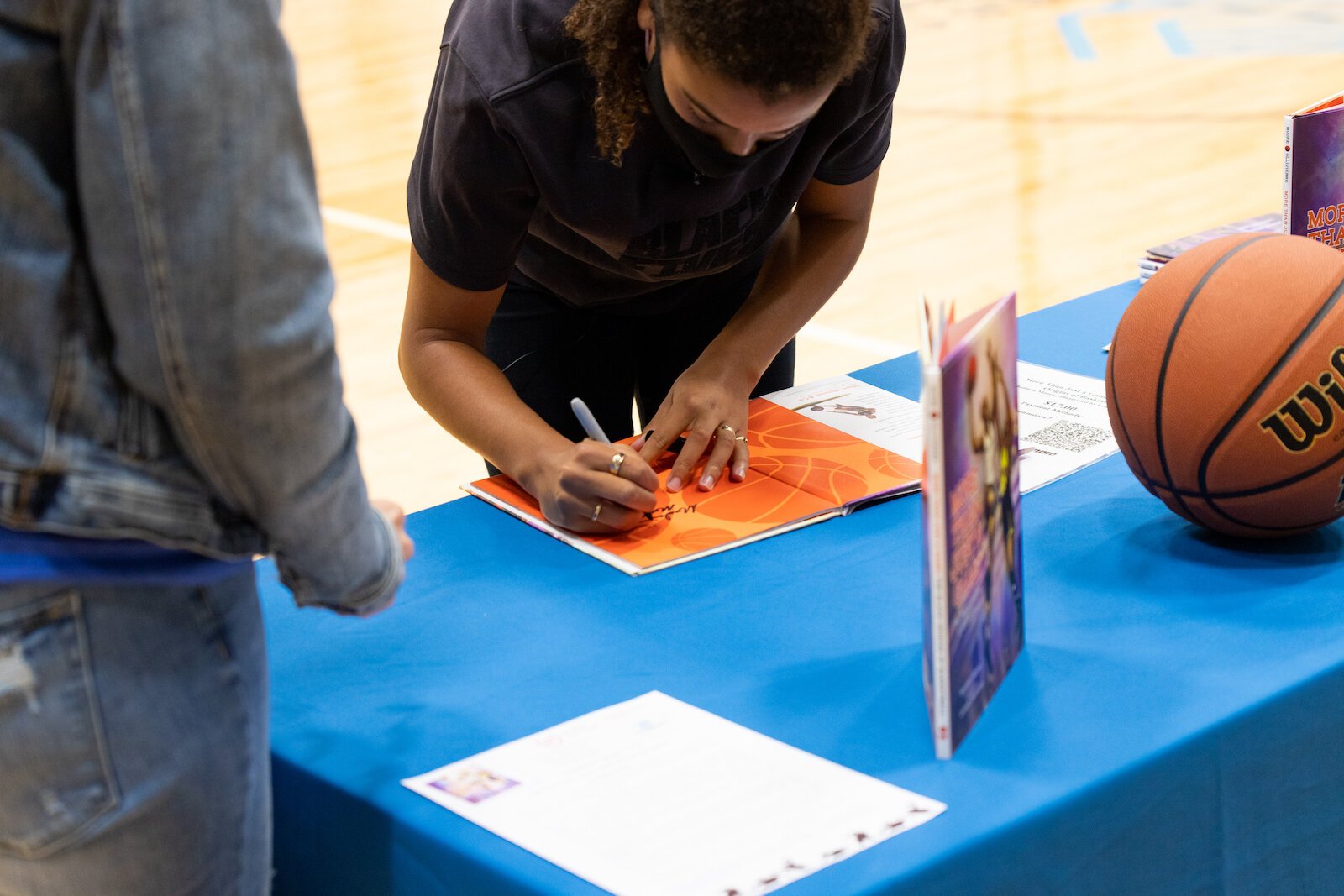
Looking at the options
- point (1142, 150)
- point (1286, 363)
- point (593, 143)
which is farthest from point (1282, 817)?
point (1142, 150)

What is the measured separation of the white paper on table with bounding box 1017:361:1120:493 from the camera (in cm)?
138

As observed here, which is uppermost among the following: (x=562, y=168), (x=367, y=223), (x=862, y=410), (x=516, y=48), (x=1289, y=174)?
(x=516, y=48)

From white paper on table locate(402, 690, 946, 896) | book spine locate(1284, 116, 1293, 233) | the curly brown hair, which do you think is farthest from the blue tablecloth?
book spine locate(1284, 116, 1293, 233)

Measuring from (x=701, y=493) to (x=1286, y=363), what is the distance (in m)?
0.52

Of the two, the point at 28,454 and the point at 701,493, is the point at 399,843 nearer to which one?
the point at 28,454

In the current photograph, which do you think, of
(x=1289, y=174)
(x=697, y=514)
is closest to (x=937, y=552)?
(x=697, y=514)

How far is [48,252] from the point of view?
2.15 ft

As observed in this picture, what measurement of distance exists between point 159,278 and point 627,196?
0.78 meters

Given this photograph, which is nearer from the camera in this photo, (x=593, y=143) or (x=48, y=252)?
(x=48, y=252)

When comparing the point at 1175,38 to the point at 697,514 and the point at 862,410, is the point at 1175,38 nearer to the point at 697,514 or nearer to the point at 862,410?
the point at 862,410

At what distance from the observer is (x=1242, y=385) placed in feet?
3.62

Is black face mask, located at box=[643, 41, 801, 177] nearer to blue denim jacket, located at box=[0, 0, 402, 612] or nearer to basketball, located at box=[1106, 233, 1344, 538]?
basketball, located at box=[1106, 233, 1344, 538]

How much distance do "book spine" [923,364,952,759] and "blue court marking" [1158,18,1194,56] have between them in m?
6.21

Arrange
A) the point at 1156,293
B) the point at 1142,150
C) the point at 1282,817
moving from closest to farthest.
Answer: the point at 1282,817 → the point at 1156,293 → the point at 1142,150
